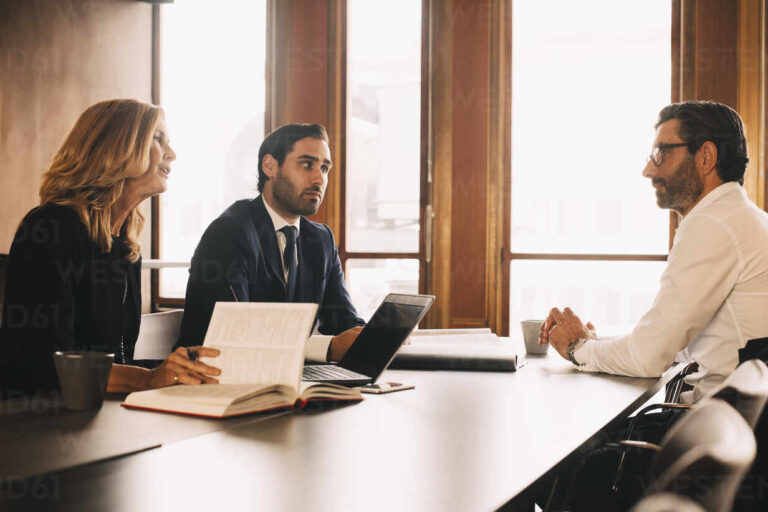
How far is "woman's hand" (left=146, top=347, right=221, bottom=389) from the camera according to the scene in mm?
1562

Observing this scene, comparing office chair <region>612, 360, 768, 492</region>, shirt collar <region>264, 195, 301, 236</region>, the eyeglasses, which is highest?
the eyeglasses

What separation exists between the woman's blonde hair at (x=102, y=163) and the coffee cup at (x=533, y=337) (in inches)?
50.0

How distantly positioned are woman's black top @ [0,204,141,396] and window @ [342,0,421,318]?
2628 millimetres

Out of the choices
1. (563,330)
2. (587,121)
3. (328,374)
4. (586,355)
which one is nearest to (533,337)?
(563,330)

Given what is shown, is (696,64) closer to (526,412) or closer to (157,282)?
(526,412)

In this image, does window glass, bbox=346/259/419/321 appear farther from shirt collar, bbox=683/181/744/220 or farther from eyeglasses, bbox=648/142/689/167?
shirt collar, bbox=683/181/744/220

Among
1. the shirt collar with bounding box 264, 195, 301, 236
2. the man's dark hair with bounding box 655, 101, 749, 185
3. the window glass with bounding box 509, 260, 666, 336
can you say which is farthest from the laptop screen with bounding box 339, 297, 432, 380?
the window glass with bounding box 509, 260, 666, 336

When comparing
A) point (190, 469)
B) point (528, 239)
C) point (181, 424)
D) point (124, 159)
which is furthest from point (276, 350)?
point (528, 239)

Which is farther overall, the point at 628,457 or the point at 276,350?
the point at 628,457

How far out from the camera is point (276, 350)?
1.52m

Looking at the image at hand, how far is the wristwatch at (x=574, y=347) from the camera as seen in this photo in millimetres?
2119

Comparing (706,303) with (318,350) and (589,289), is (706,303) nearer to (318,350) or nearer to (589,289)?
(318,350)

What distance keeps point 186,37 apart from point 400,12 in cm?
158

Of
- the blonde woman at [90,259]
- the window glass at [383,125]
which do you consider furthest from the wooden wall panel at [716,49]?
the blonde woman at [90,259]
